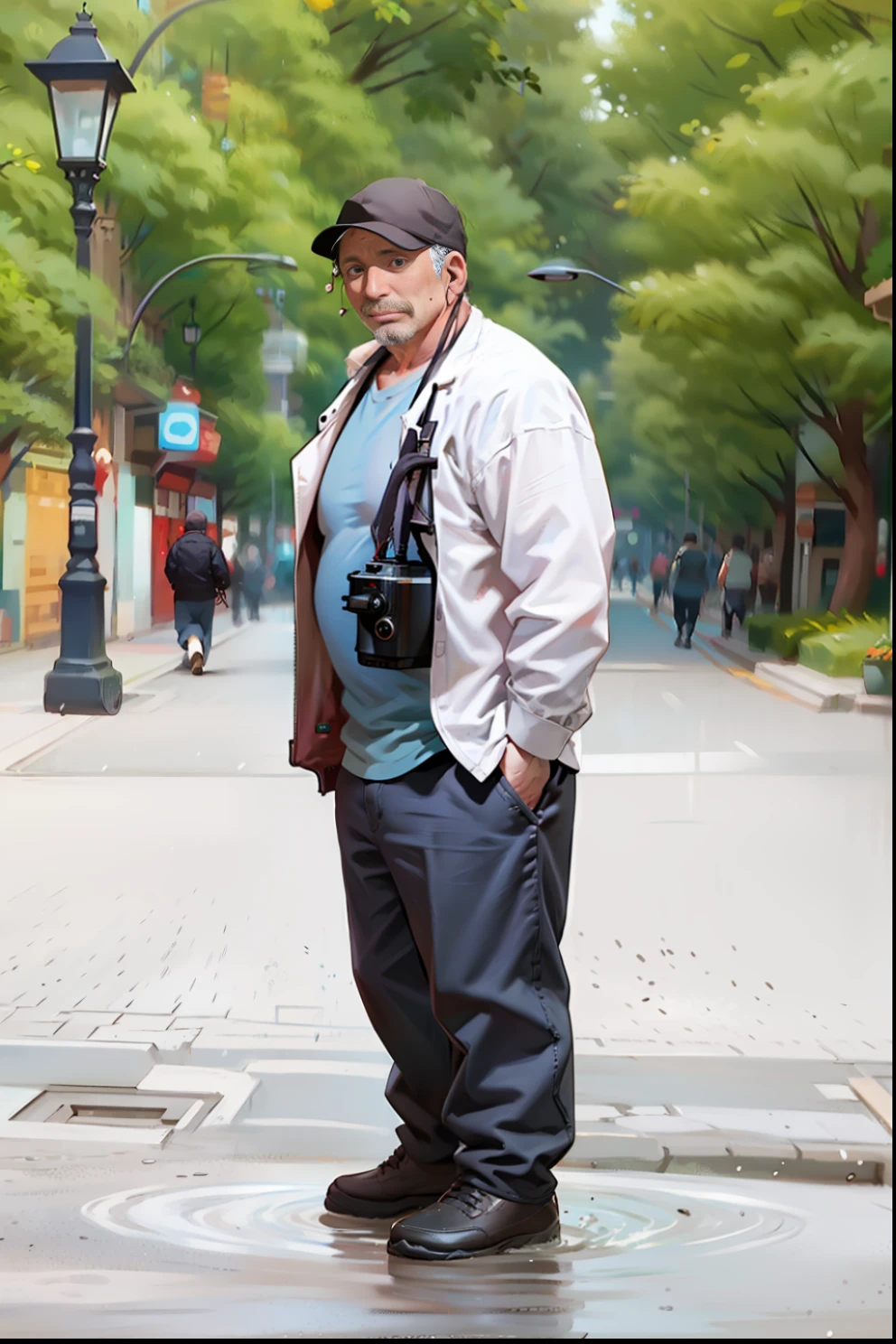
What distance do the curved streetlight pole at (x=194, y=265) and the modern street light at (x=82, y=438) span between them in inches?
53.6

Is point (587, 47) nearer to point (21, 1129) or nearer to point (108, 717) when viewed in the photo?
point (108, 717)

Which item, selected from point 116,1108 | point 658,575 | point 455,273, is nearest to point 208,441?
point 658,575

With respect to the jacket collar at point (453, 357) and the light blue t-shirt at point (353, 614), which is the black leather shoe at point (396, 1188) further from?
the jacket collar at point (453, 357)

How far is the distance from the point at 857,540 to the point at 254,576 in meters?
8.28

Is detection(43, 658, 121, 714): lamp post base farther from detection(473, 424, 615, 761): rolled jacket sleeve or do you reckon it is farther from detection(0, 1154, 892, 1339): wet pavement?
detection(473, 424, 615, 761): rolled jacket sleeve

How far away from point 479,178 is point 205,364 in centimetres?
282

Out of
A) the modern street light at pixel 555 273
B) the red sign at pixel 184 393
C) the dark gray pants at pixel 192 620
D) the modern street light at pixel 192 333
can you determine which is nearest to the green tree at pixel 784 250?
the modern street light at pixel 555 273

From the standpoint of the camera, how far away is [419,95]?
14.2 metres

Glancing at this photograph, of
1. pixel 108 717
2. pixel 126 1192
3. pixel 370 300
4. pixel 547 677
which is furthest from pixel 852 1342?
pixel 108 717

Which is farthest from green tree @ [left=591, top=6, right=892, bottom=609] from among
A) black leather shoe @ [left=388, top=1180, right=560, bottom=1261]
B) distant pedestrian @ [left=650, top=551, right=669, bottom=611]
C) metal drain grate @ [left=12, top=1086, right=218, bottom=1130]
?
black leather shoe @ [left=388, top=1180, right=560, bottom=1261]

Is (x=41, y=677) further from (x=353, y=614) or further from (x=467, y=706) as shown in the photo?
(x=467, y=706)

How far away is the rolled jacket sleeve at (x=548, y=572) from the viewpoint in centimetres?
282

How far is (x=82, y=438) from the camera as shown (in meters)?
11.0

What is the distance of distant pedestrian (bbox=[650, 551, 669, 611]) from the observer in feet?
49.8
